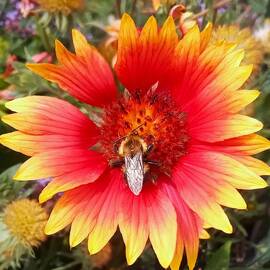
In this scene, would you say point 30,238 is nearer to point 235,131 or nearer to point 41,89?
point 41,89

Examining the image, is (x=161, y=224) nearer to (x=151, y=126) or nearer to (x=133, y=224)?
(x=133, y=224)

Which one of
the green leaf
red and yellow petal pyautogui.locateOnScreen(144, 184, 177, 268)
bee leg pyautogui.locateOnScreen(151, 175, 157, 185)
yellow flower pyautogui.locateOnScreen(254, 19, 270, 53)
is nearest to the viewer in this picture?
red and yellow petal pyautogui.locateOnScreen(144, 184, 177, 268)

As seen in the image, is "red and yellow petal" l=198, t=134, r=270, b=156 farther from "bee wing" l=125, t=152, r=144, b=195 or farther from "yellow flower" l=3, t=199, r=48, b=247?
"yellow flower" l=3, t=199, r=48, b=247

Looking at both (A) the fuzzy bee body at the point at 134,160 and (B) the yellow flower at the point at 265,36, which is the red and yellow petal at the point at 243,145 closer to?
(A) the fuzzy bee body at the point at 134,160

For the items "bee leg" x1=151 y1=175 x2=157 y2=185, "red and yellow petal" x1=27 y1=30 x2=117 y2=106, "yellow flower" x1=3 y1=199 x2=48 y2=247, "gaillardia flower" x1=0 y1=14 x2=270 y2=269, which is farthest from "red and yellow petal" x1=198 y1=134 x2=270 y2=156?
"yellow flower" x1=3 y1=199 x2=48 y2=247

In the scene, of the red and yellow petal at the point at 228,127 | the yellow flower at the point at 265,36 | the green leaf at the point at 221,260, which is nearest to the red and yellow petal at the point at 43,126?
the red and yellow petal at the point at 228,127

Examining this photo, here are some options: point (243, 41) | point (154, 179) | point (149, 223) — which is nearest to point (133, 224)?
point (149, 223)
